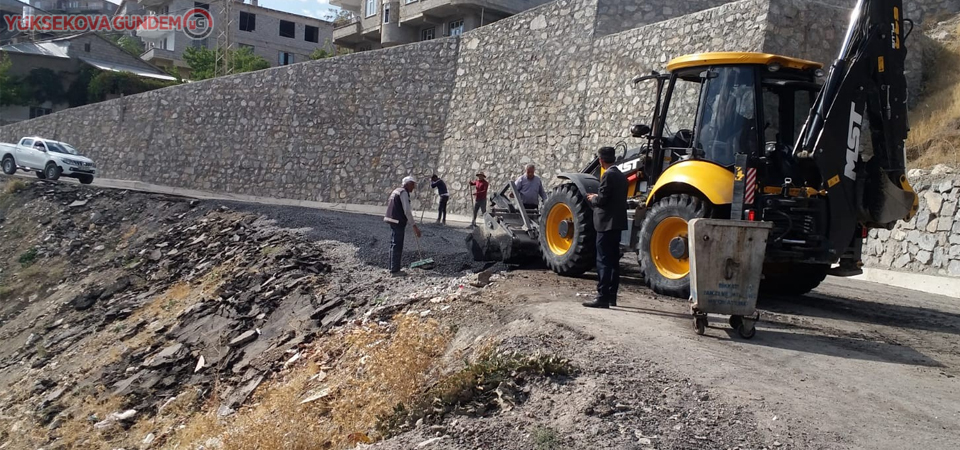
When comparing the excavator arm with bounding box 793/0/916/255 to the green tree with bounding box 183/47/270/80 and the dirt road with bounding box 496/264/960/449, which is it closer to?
the dirt road with bounding box 496/264/960/449

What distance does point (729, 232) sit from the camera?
785 centimetres

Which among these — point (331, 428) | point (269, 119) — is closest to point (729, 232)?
point (331, 428)

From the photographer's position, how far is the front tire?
32.1m

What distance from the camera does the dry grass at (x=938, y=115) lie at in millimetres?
16219

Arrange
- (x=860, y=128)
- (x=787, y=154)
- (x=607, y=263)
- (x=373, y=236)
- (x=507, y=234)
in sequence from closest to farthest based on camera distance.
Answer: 1. (x=607, y=263)
2. (x=860, y=128)
3. (x=787, y=154)
4. (x=507, y=234)
5. (x=373, y=236)

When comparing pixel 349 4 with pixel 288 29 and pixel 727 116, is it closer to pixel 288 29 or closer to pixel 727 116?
pixel 288 29

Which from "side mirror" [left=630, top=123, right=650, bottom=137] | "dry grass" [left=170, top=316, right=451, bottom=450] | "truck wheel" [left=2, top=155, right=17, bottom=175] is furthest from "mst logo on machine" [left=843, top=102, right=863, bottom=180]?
"truck wheel" [left=2, top=155, right=17, bottom=175]

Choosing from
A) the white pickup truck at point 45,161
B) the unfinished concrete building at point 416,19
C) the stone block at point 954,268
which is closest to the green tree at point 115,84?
the unfinished concrete building at point 416,19

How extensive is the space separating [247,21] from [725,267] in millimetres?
61105

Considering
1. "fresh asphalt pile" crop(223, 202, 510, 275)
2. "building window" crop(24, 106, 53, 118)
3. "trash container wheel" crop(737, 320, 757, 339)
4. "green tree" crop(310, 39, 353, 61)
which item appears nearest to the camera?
"trash container wheel" crop(737, 320, 757, 339)

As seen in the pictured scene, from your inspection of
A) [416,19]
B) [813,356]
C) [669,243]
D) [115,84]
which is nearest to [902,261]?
[669,243]

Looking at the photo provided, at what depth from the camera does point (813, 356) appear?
7.48 meters

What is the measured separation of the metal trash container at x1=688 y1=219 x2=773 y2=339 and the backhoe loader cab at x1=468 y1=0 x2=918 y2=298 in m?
0.91

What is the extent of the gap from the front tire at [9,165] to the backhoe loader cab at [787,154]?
1151 inches
